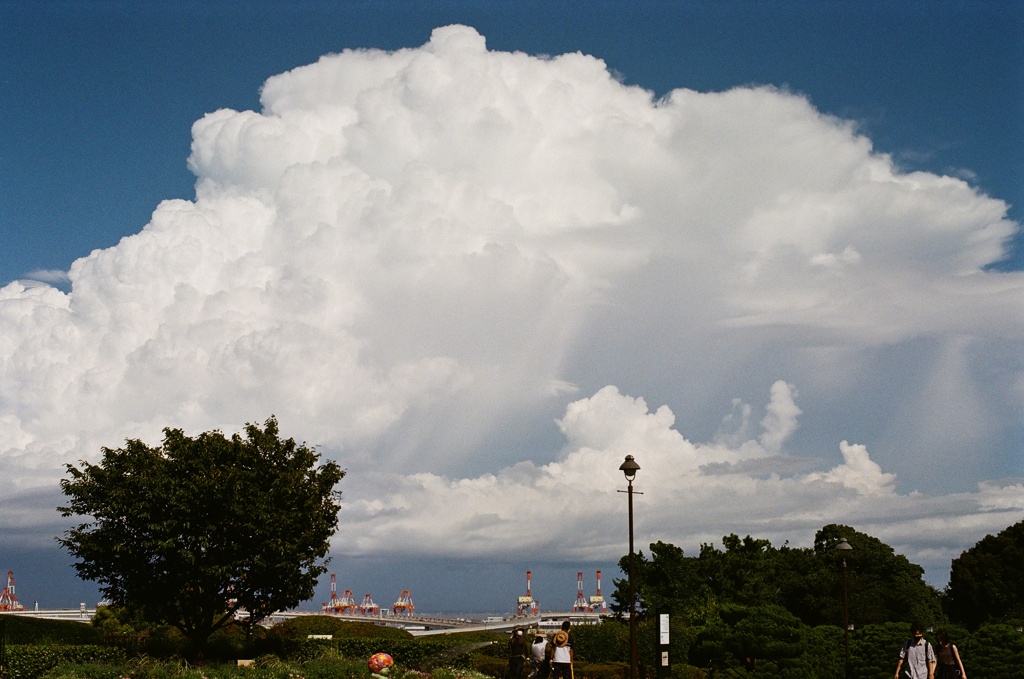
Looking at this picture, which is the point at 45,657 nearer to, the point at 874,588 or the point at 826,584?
the point at 826,584

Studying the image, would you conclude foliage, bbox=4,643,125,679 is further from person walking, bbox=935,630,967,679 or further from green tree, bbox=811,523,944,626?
green tree, bbox=811,523,944,626

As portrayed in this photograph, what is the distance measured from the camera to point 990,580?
261 ft

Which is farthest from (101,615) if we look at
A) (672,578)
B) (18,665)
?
(672,578)

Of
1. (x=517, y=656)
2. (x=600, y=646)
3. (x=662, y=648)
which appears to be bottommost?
(x=600, y=646)

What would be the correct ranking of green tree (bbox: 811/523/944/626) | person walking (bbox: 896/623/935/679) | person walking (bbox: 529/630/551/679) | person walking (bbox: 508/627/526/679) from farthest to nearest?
1. green tree (bbox: 811/523/944/626)
2. person walking (bbox: 508/627/526/679)
3. person walking (bbox: 529/630/551/679)
4. person walking (bbox: 896/623/935/679)

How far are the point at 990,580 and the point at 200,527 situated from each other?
6638cm

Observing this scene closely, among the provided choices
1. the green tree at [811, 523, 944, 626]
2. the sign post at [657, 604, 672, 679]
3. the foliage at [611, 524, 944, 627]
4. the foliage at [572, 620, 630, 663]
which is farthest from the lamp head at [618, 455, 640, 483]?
the green tree at [811, 523, 944, 626]

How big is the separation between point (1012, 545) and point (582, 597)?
343 feet

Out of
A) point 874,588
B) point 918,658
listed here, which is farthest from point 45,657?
point 874,588

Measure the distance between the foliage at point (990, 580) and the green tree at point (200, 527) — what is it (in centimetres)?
6007

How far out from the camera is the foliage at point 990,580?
78188mm

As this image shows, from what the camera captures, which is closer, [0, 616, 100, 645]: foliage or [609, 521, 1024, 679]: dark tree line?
[0, 616, 100, 645]: foliage

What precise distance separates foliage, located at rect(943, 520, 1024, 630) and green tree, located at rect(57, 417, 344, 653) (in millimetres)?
60070

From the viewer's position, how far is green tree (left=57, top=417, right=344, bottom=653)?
35.0 meters
